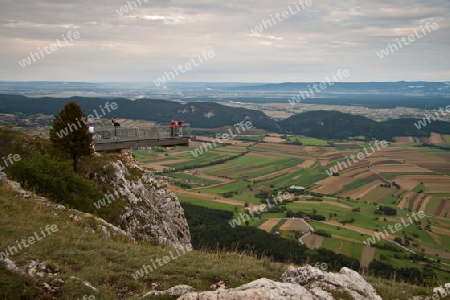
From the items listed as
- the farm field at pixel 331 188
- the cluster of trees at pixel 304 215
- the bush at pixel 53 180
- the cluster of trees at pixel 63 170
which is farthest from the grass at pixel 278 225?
the bush at pixel 53 180

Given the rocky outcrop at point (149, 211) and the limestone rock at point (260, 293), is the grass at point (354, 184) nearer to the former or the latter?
the rocky outcrop at point (149, 211)

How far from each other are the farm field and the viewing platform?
1423 inches

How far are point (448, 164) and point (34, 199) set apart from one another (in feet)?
466

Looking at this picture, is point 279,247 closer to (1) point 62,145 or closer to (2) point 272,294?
(1) point 62,145

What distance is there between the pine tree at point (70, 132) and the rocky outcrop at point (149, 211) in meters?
2.92

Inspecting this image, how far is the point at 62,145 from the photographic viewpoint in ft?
67.0

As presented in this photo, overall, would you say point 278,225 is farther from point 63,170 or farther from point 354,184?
point 63,170

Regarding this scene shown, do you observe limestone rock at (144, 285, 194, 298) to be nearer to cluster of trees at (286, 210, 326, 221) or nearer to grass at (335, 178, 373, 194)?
cluster of trees at (286, 210, 326, 221)

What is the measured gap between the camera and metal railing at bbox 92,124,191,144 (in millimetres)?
27795

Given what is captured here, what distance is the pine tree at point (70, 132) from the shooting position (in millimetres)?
20266

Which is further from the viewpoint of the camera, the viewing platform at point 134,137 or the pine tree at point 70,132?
the viewing platform at point 134,137

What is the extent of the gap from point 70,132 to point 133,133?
895 centimetres

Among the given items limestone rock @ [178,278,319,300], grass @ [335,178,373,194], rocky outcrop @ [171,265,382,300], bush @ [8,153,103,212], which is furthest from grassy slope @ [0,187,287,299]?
grass @ [335,178,373,194]

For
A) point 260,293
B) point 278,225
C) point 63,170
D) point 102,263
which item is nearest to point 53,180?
point 63,170
